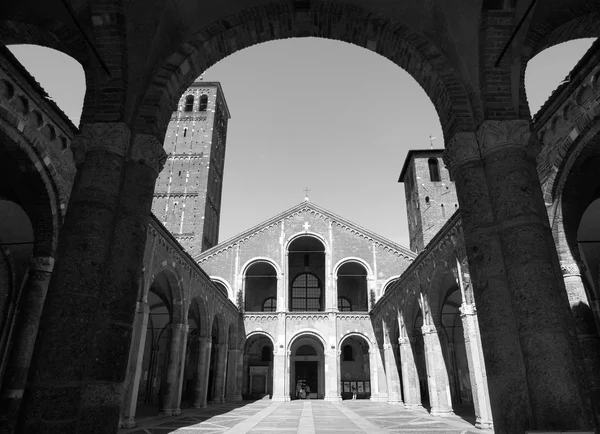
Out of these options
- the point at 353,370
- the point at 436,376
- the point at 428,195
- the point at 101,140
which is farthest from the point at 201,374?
the point at 428,195

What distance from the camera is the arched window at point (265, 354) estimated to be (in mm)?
30703

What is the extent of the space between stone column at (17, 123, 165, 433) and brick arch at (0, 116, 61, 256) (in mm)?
4776

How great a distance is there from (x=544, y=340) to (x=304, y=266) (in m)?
28.6

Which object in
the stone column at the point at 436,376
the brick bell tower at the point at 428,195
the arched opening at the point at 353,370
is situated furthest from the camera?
the brick bell tower at the point at 428,195

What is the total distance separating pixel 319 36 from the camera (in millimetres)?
6766

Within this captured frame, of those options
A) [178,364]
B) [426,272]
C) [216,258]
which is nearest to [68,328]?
[178,364]

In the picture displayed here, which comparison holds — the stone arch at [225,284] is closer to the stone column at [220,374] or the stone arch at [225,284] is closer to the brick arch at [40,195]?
the stone column at [220,374]

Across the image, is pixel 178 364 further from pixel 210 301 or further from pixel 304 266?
pixel 304 266

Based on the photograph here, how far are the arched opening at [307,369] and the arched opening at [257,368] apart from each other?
1876 mm

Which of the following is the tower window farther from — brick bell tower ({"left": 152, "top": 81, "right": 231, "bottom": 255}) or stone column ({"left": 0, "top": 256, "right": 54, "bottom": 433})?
stone column ({"left": 0, "top": 256, "right": 54, "bottom": 433})

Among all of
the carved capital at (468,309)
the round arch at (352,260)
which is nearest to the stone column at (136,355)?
the carved capital at (468,309)

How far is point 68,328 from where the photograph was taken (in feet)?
14.4

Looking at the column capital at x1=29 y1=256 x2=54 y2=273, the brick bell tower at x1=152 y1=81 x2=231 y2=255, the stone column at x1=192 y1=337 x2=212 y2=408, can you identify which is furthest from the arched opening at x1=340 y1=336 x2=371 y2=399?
the column capital at x1=29 y1=256 x2=54 y2=273

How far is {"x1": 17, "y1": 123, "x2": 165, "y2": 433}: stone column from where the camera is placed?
4.23 metres
